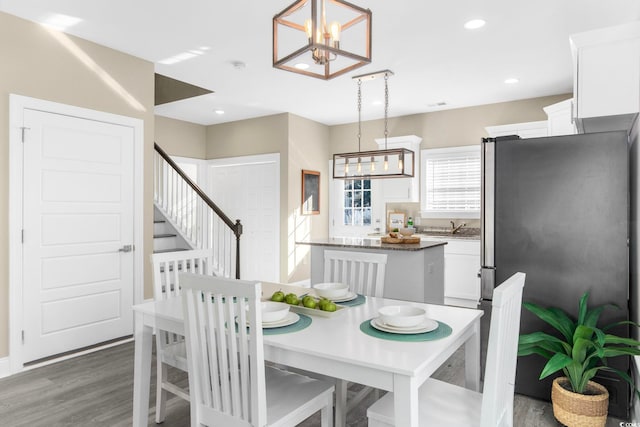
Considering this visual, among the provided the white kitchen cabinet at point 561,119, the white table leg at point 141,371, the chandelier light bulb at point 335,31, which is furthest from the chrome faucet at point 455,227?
the white table leg at point 141,371

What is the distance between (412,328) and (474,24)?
2.61 meters

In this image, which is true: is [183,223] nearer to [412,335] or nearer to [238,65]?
[238,65]

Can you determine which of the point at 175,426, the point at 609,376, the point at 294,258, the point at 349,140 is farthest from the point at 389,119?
the point at 175,426

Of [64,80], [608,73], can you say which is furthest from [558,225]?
[64,80]

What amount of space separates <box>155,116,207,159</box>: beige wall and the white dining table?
15.1 ft

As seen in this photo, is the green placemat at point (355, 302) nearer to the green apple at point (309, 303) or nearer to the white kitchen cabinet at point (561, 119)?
the green apple at point (309, 303)

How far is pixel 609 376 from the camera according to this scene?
98.3 inches

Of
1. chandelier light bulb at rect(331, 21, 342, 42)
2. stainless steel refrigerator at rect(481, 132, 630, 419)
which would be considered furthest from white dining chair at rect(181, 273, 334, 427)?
stainless steel refrigerator at rect(481, 132, 630, 419)

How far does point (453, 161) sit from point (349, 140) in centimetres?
175

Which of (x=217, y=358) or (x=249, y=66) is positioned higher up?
(x=249, y=66)

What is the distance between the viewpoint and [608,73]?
243cm

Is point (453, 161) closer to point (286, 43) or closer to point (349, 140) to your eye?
point (349, 140)

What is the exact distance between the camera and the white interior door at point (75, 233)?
325cm

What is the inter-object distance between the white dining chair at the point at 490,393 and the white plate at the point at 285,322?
49cm
